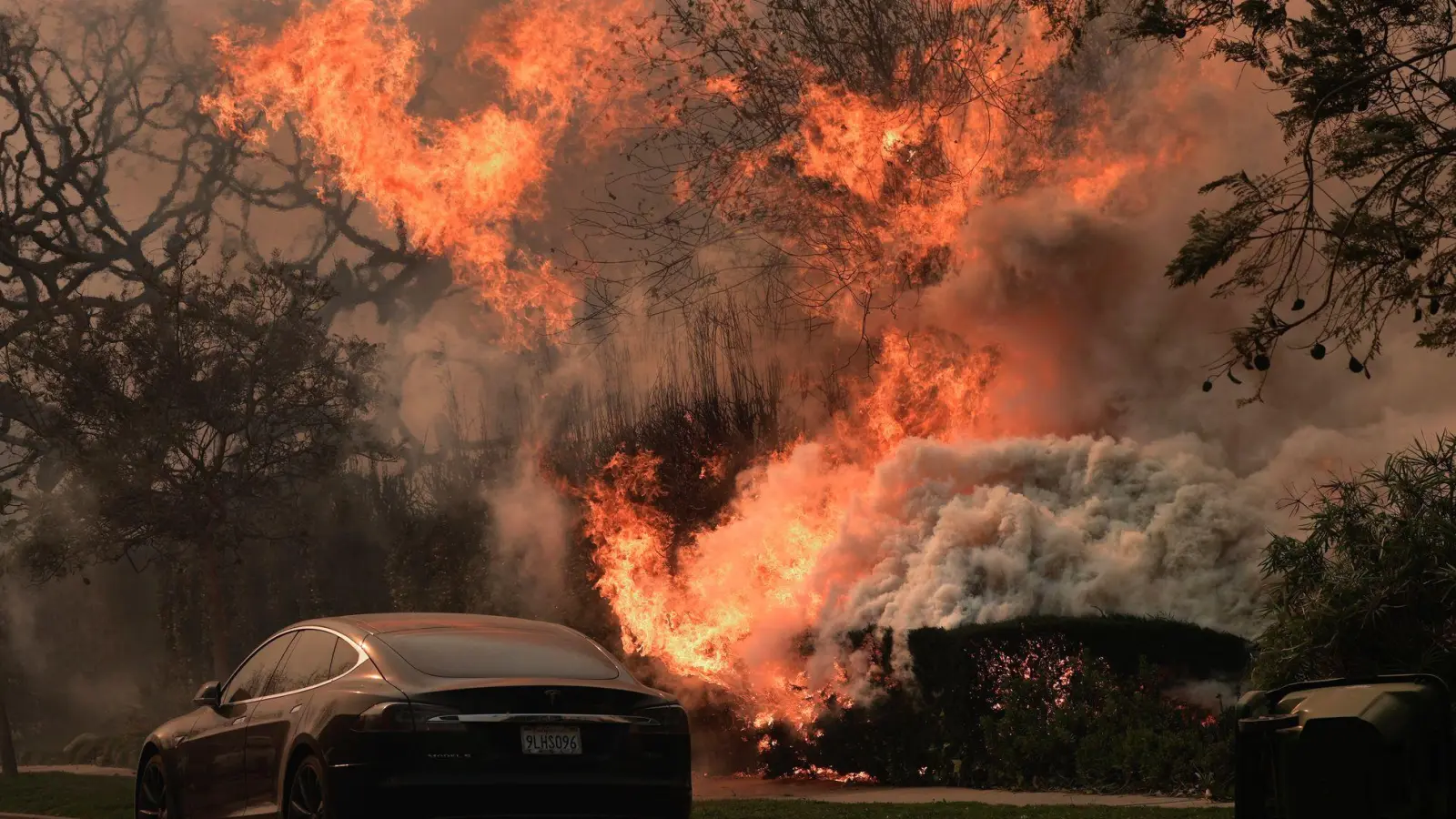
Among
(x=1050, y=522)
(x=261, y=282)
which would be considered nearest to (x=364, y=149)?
(x=261, y=282)

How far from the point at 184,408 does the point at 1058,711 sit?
58.5ft

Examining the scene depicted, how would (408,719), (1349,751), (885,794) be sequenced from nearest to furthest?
(1349,751) → (408,719) → (885,794)

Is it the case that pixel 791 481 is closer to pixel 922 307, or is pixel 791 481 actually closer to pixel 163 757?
pixel 922 307

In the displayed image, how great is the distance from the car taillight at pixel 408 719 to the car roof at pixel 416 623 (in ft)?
3.03

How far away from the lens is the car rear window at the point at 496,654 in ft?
29.7

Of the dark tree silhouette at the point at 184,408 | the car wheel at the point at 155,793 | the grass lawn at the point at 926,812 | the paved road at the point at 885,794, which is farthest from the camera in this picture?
the dark tree silhouette at the point at 184,408

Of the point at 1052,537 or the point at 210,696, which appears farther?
the point at 1052,537

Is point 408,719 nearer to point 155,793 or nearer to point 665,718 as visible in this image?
point 665,718

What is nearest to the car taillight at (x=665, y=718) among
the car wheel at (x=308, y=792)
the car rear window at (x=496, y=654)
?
the car rear window at (x=496, y=654)

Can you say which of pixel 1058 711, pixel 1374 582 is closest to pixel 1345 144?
pixel 1374 582

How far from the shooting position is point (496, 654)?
930 centimetres

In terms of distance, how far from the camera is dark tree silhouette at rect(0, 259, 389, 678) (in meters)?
27.4

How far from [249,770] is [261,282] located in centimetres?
2072

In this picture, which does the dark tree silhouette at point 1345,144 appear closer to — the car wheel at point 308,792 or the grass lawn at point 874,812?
the grass lawn at point 874,812
